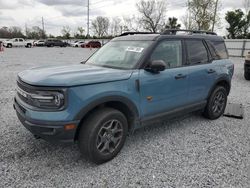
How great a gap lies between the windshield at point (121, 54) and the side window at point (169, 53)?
8.1 inches

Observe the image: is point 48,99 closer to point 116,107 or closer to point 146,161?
point 116,107

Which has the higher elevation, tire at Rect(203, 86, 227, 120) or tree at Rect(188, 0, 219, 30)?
tree at Rect(188, 0, 219, 30)

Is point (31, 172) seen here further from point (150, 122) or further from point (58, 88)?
point (150, 122)

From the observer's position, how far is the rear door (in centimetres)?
378

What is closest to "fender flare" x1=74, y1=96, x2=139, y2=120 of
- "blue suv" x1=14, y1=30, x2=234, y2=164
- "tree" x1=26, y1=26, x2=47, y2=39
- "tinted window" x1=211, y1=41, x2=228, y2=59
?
"blue suv" x1=14, y1=30, x2=234, y2=164

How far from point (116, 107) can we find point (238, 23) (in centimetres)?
4046

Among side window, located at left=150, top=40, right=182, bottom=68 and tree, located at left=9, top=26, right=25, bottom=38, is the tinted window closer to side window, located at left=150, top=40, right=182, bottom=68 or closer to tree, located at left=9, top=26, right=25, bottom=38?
side window, located at left=150, top=40, right=182, bottom=68

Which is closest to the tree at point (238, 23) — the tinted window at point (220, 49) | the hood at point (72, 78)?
the tinted window at point (220, 49)

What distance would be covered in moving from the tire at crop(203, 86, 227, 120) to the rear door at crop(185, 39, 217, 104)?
0.88ft

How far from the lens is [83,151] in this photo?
2.69 meters

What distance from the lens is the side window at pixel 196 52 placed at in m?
3.82

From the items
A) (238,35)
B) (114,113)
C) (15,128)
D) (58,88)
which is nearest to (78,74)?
(58,88)

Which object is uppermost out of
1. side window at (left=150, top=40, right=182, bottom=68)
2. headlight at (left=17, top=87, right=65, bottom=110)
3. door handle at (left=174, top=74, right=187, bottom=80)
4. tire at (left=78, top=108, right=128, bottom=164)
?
side window at (left=150, top=40, right=182, bottom=68)

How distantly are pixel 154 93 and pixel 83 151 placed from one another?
1.35 meters
